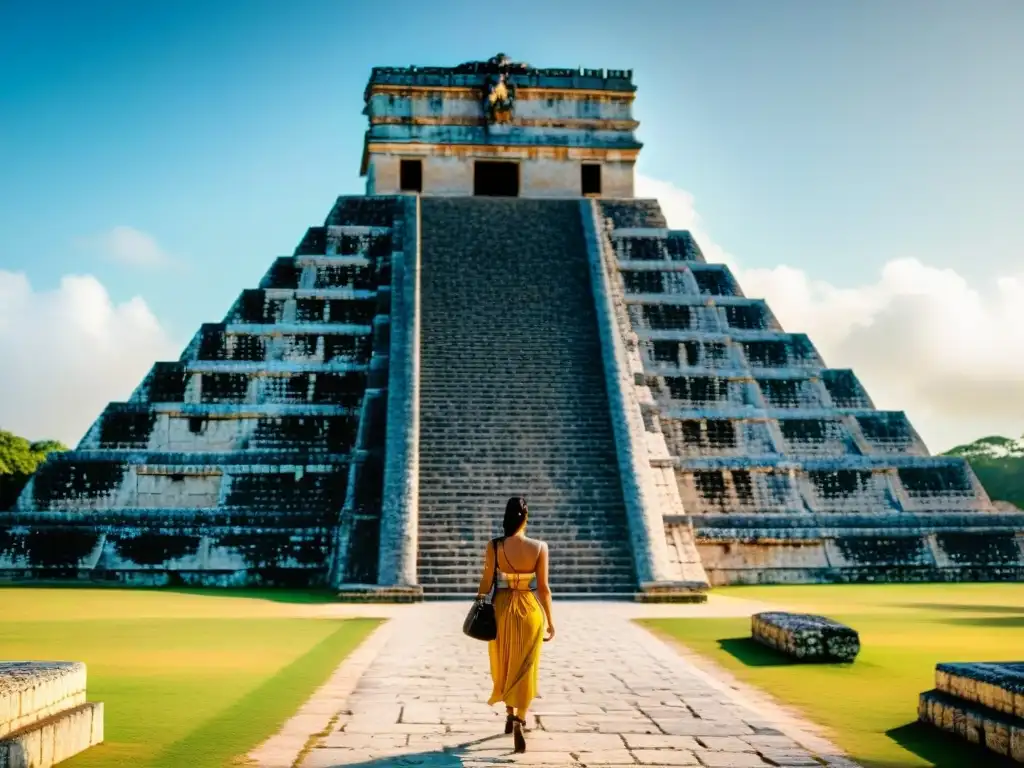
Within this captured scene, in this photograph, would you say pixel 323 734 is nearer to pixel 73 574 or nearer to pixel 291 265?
pixel 73 574

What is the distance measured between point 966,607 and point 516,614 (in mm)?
8806

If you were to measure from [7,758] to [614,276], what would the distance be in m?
18.1

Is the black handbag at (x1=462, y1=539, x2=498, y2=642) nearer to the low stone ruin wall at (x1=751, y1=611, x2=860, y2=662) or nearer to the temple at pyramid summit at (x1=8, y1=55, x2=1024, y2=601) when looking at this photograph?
the low stone ruin wall at (x1=751, y1=611, x2=860, y2=662)

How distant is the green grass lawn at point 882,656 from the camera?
5.58m

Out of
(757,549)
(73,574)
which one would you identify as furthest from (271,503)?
(757,549)

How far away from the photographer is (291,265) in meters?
21.3

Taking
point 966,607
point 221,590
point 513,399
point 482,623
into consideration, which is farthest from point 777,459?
point 482,623

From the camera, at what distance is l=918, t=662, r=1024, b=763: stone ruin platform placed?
5.11 meters

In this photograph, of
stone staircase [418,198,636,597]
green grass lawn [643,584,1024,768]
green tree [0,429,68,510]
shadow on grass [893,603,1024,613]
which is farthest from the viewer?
green tree [0,429,68,510]

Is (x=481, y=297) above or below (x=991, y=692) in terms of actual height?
above

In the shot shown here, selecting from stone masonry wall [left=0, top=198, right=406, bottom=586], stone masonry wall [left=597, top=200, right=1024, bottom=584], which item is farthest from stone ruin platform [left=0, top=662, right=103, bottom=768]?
stone masonry wall [left=597, top=200, right=1024, bottom=584]

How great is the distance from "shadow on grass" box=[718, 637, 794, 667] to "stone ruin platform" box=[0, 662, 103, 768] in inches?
195

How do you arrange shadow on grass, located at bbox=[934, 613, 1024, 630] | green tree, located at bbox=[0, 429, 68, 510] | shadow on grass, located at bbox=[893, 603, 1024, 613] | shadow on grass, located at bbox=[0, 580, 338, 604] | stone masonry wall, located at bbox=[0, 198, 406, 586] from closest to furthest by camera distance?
shadow on grass, located at bbox=[934, 613, 1024, 630] → shadow on grass, located at bbox=[893, 603, 1024, 613] → shadow on grass, located at bbox=[0, 580, 338, 604] → stone masonry wall, located at bbox=[0, 198, 406, 586] → green tree, located at bbox=[0, 429, 68, 510]

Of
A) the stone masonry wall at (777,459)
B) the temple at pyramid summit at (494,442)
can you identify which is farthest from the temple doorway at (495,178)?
the stone masonry wall at (777,459)
